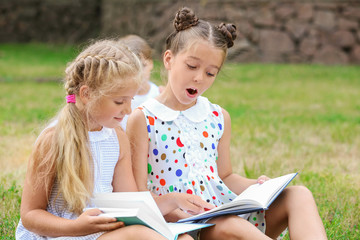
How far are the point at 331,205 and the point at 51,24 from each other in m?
12.9

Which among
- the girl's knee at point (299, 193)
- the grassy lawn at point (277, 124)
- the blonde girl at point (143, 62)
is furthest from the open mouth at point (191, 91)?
the blonde girl at point (143, 62)

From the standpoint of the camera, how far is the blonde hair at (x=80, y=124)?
87.4 inches

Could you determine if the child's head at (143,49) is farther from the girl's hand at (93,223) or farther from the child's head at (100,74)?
the girl's hand at (93,223)

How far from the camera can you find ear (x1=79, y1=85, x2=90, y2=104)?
7.55 ft

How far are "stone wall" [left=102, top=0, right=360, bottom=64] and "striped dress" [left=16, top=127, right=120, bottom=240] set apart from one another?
959 cm

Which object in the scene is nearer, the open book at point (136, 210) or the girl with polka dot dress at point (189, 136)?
the open book at point (136, 210)

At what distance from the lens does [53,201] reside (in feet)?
7.54

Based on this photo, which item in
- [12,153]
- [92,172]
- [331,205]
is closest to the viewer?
[92,172]

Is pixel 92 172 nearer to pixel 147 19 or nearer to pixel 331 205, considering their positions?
pixel 331 205

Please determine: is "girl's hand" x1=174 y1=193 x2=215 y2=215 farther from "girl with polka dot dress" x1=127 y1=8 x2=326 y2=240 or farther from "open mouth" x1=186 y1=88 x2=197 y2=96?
"open mouth" x1=186 y1=88 x2=197 y2=96

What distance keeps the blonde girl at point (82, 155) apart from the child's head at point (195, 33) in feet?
1.45

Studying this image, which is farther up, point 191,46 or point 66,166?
point 191,46

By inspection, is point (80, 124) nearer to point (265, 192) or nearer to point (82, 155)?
point (82, 155)

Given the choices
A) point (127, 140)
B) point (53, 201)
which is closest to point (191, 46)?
→ point (127, 140)
